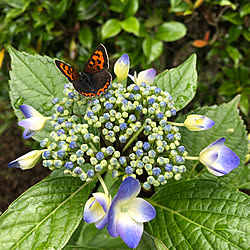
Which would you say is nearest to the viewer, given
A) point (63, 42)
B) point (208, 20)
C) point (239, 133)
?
point (239, 133)

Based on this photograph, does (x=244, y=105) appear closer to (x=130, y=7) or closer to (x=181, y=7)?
(x=181, y=7)

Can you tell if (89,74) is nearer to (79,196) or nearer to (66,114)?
(66,114)

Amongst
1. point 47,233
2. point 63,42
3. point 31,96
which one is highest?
point 31,96

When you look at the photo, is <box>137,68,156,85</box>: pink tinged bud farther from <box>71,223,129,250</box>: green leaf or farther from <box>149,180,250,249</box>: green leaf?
<box>71,223,129,250</box>: green leaf

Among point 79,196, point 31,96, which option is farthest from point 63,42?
point 79,196

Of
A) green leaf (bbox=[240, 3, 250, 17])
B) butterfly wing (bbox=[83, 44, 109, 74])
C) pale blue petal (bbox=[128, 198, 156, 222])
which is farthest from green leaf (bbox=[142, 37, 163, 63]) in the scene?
pale blue petal (bbox=[128, 198, 156, 222])

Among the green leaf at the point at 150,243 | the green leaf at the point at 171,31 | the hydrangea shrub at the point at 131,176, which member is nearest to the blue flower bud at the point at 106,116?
the hydrangea shrub at the point at 131,176

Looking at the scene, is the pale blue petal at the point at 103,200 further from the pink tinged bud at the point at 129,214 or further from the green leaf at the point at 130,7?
the green leaf at the point at 130,7
